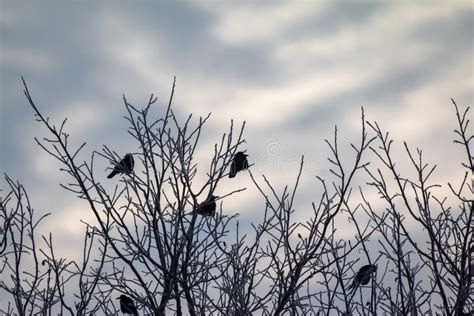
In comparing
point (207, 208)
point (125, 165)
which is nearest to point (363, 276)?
point (207, 208)

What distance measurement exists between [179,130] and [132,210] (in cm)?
88

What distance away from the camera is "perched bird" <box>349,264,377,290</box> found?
7119 millimetres

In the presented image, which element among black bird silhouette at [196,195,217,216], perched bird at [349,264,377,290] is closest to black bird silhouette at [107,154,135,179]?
black bird silhouette at [196,195,217,216]

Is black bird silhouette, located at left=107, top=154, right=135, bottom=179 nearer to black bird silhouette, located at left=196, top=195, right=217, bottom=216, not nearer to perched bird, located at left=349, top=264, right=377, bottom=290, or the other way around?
black bird silhouette, located at left=196, top=195, right=217, bottom=216

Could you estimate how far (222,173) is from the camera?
19.3ft

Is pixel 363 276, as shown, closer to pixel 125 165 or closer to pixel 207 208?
pixel 207 208

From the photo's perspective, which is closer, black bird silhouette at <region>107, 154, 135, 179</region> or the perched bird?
black bird silhouette at <region>107, 154, 135, 179</region>

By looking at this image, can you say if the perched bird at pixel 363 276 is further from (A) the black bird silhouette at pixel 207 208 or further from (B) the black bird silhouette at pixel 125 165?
(B) the black bird silhouette at pixel 125 165

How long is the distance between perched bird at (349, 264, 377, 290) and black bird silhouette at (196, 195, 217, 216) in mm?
1997

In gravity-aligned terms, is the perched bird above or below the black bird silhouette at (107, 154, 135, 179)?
below

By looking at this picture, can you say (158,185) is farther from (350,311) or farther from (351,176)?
(350,311)

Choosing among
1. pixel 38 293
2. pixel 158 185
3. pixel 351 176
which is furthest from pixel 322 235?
pixel 38 293

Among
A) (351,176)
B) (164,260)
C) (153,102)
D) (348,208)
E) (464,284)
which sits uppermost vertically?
(153,102)

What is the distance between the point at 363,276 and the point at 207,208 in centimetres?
298
